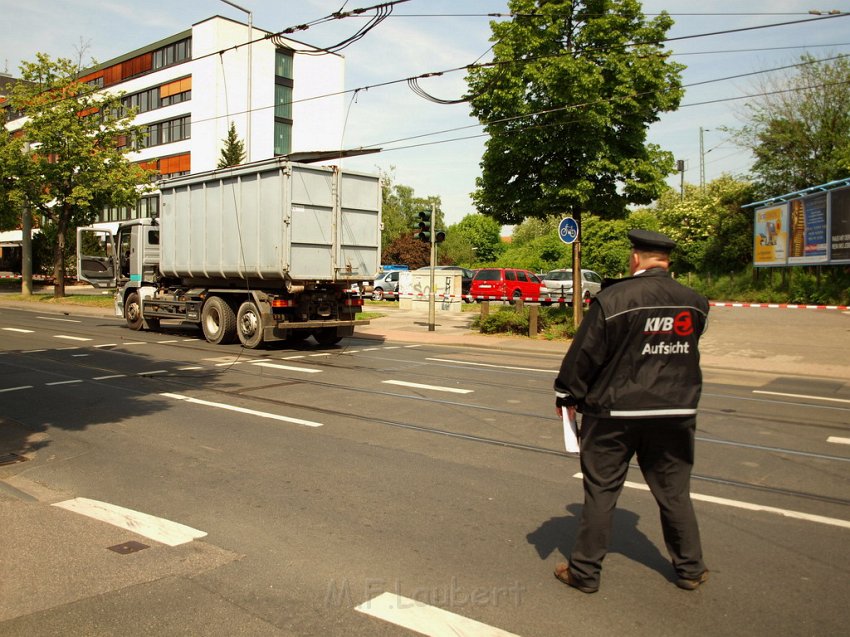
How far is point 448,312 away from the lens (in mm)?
27422

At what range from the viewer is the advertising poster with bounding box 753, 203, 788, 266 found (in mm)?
27406

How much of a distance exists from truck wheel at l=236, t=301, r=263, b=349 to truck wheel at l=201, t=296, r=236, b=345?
22 centimetres

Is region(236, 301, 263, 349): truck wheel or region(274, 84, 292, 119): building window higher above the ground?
region(274, 84, 292, 119): building window

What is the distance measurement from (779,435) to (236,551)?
583 centimetres

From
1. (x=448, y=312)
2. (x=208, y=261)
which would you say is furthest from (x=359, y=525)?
(x=448, y=312)

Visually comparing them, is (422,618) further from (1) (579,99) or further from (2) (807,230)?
(2) (807,230)

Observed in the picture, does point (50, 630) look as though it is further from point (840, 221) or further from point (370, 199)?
point (840, 221)

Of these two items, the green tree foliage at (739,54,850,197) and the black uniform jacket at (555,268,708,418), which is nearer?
the black uniform jacket at (555,268,708,418)

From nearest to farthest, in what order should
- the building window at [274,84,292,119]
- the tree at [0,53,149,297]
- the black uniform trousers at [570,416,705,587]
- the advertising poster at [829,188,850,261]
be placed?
the black uniform trousers at [570,416,705,587]
the advertising poster at [829,188,850,261]
the tree at [0,53,149,297]
the building window at [274,84,292,119]

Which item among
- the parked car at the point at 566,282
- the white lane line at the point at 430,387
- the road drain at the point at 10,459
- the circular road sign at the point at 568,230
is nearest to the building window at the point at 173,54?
the parked car at the point at 566,282

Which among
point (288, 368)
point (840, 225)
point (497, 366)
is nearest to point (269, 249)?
point (288, 368)

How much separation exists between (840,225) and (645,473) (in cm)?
2451

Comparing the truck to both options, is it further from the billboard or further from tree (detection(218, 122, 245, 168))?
tree (detection(218, 122, 245, 168))

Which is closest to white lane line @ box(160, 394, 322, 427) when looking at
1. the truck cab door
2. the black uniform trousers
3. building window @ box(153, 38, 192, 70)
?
the black uniform trousers
